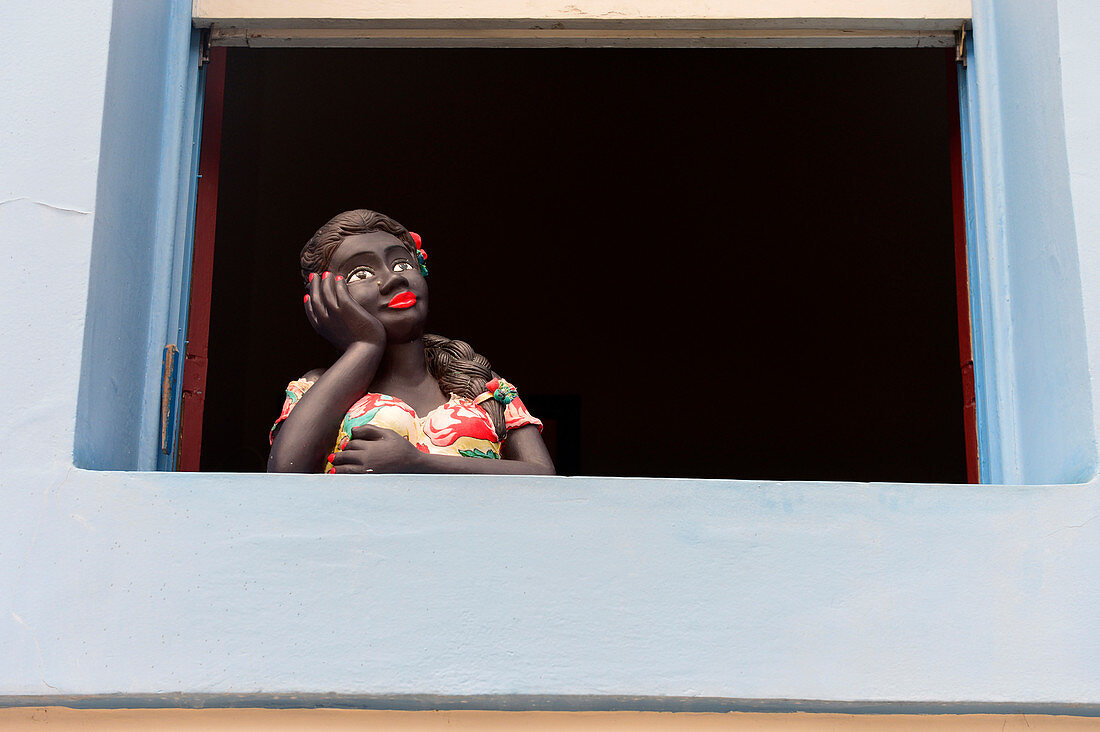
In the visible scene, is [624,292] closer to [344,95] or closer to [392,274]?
[344,95]

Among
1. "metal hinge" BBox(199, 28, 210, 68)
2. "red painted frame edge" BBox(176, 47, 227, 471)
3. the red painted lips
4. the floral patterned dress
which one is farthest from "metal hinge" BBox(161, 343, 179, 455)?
"metal hinge" BBox(199, 28, 210, 68)

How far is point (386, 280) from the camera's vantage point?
2.98m

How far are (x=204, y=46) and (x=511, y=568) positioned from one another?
63.2 inches

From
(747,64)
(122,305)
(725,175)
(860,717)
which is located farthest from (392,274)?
(725,175)

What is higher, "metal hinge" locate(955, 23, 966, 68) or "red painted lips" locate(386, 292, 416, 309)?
"metal hinge" locate(955, 23, 966, 68)

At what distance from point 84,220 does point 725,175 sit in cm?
450

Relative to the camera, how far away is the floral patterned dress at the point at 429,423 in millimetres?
Result: 2838

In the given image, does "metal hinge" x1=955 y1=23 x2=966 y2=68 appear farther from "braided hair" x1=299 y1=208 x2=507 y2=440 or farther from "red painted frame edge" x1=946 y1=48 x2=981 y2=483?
"braided hair" x1=299 y1=208 x2=507 y2=440

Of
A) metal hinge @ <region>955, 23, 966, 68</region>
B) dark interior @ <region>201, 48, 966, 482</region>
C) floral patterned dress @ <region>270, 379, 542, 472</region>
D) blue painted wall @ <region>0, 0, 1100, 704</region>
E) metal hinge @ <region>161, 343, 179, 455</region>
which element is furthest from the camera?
dark interior @ <region>201, 48, 966, 482</region>

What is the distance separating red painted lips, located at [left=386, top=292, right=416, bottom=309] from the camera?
2.96 meters

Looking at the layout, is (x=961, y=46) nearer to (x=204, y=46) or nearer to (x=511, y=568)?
(x=511, y=568)

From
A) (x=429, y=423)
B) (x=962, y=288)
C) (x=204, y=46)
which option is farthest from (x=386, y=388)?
(x=962, y=288)

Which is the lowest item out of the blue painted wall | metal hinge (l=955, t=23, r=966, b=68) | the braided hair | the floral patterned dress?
the blue painted wall

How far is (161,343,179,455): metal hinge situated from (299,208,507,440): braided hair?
35cm
